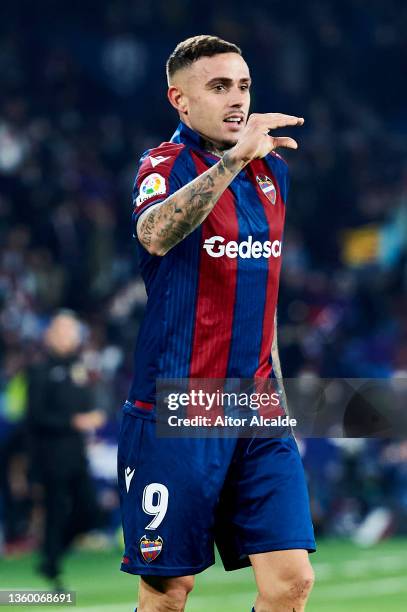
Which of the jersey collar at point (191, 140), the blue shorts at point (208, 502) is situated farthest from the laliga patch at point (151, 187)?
the blue shorts at point (208, 502)

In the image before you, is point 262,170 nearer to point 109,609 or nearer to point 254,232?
point 254,232

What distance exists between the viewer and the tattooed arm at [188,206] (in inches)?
151

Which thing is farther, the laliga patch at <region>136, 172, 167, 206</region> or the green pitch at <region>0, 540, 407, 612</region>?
the green pitch at <region>0, 540, 407, 612</region>

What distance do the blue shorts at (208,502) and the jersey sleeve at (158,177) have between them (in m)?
0.76

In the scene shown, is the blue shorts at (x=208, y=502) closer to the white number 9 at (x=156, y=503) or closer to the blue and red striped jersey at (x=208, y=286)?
the white number 9 at (x=156, y=503)

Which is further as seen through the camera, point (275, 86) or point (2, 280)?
point (275, 86)

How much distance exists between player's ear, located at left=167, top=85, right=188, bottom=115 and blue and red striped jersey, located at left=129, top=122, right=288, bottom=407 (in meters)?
0.19

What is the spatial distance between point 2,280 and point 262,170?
872cm

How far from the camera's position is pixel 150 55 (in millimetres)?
17516

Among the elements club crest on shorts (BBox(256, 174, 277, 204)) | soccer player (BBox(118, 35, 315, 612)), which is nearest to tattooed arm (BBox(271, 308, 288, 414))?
soccer player (BBox(118, 35, 315, 612))

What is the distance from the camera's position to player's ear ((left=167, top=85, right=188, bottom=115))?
438cm

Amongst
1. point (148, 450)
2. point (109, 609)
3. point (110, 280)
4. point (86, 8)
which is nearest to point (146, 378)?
point (148, 450)

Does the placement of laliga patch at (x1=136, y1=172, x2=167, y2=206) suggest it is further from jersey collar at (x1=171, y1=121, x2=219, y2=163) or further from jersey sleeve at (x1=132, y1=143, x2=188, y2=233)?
jersey collar at (x1=171, y1=121, x2=219, y2=163)

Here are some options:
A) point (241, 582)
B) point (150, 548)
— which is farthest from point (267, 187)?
point (241, 582)
